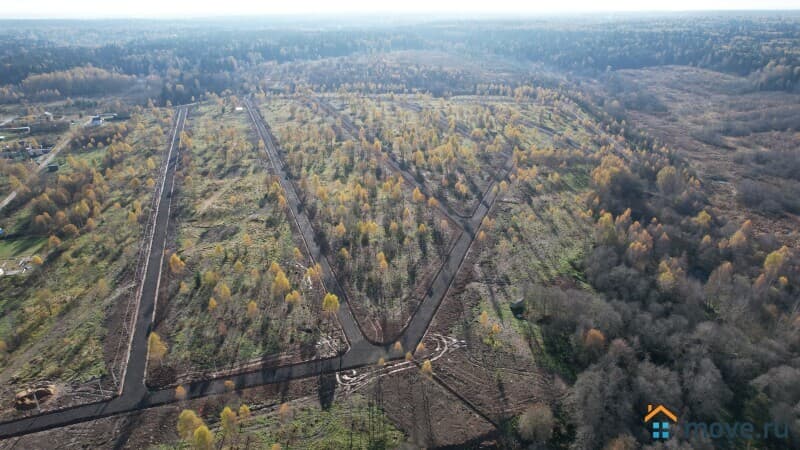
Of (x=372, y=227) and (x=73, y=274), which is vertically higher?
(x=372, y=227)

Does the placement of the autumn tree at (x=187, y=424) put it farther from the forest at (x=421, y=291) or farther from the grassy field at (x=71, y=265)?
the grassy field at (x=71, y=265)

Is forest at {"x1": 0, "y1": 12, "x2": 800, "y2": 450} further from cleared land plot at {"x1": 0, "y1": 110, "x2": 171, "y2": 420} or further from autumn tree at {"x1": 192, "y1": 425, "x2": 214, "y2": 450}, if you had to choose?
cleared land plot at {"x1": 0, "y1": 110, "x2": 171, "y2": 420}

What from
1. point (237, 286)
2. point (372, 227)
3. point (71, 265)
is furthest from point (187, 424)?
point (372, 227)

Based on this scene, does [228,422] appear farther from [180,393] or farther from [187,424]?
[180,393]

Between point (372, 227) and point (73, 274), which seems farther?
point (372, 227)

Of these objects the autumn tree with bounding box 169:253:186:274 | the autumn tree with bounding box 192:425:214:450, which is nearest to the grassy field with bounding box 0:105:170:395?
the autumn tree with bounding box 169:253:186:274

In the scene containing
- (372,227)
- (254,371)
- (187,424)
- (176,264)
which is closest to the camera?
(187,424)

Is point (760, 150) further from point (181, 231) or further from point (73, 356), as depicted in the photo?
point (73, 356)
